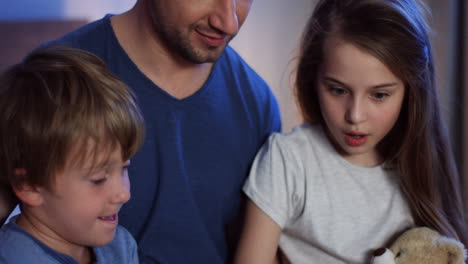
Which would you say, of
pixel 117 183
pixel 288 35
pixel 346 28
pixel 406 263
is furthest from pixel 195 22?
pixel 288 35

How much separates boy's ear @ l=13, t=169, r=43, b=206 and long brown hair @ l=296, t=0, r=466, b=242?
672 millimetres

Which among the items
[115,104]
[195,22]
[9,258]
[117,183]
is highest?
[195,22]

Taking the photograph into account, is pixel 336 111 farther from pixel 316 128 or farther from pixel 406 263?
pixel 406 263

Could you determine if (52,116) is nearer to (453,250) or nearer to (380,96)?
(380,96)

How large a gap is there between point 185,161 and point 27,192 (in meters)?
0.41

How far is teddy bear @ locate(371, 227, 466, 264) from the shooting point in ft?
3.93

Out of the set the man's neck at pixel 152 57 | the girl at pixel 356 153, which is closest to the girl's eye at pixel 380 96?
the girl at pixel 356 153

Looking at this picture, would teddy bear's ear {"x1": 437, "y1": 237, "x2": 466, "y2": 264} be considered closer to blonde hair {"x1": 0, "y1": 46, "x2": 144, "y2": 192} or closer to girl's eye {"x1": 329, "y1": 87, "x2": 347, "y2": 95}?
girl's eye {"x1": 329, "y1": 87, "x2": 347, "y2": 95}

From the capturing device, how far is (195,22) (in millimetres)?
1293

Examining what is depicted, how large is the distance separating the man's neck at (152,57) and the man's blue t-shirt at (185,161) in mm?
28

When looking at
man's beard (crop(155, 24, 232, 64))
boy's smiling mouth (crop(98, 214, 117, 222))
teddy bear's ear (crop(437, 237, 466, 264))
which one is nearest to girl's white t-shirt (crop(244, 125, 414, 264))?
teddy bear's ear (crop(437, 237, 466, 264))

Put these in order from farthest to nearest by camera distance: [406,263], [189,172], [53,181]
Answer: [189,172], [406,263], [53,181]

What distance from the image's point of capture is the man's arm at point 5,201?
1069 mm

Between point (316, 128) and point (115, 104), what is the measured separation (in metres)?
0.56
